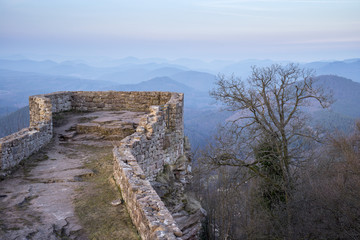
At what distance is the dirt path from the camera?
524 cm

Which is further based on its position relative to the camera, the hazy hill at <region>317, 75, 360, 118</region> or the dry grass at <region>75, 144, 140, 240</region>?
the hazy hill at <region>317, 75, 360, 118</region>

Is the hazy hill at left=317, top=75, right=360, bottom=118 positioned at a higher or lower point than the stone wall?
lower

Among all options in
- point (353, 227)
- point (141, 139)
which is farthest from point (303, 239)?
point (141, 139)

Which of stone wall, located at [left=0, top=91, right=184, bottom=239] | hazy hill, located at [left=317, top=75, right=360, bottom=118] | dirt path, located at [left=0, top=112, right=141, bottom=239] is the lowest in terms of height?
hazy hill, located at [left=317, top=75, right=360, bottom=118]

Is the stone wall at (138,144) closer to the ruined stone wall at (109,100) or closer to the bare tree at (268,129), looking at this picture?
the ruined stone wall at (109,100)

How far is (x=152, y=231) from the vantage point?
14.4 ft

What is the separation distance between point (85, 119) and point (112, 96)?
287 centimetres

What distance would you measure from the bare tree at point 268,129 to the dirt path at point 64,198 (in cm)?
715

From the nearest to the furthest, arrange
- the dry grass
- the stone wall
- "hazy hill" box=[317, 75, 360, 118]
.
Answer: the stone wall, the dry grass, "hazy hill" box=[317, 75, 360, 118]

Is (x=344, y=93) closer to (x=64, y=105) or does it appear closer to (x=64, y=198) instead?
(x=64, y=105)

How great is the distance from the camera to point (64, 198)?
21.8 feet

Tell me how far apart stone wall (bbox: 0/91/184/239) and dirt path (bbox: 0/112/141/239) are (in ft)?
1.09

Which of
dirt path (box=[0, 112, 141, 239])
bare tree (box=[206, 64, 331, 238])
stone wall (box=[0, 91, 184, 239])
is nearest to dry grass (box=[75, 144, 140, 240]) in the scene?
dirt path (box=[0, 112, 141, 239])

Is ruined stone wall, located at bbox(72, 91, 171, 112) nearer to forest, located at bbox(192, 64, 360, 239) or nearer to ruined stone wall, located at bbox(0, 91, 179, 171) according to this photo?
ruined stone wall, located at bbox(0, 91, 179, 171)
